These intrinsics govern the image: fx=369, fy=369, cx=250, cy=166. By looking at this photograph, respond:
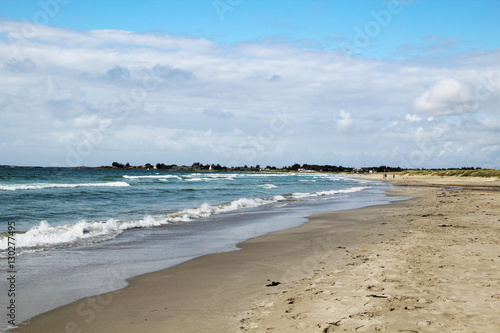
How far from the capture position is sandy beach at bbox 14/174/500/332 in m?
4.39

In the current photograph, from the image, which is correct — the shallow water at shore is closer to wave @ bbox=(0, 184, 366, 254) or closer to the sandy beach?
the sandy beach

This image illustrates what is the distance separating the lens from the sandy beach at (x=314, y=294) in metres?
4.39

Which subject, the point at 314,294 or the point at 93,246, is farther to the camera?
the point at 93,246

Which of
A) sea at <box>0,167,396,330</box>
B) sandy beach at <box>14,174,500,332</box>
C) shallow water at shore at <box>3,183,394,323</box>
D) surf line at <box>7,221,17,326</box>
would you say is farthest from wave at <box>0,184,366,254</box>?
sandy beach at <box>14,174,500,332</box>

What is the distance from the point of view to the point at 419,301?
192 inches

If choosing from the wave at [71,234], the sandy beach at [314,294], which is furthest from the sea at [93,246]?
the sandy beach at [314,294]

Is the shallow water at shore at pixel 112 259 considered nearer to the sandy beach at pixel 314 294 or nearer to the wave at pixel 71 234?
the sandy beach at pixel 314 294

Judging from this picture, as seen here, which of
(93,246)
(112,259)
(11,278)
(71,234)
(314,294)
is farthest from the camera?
(71,234)

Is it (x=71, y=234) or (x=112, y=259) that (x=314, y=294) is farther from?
(x=71, y=234)

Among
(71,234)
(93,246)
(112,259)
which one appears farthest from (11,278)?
(71,234)

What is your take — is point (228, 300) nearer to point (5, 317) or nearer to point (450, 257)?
point (5, 317)

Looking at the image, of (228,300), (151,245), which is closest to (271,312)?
(228,300)

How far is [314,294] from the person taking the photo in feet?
17.8

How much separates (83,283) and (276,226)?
890 centimetres
